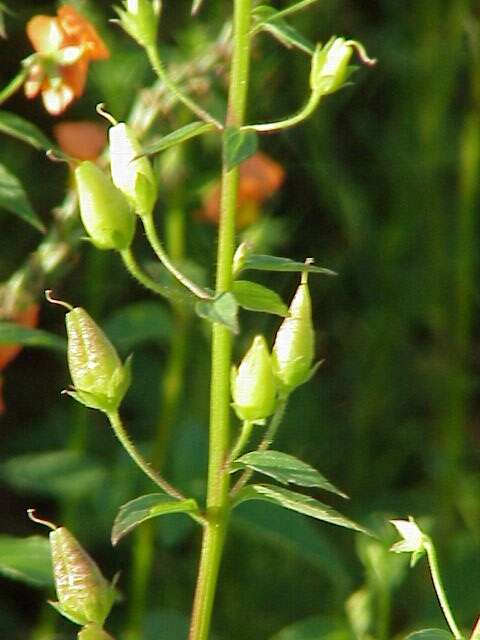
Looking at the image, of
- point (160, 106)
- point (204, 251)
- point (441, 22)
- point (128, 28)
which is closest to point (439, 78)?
point (441, 22)

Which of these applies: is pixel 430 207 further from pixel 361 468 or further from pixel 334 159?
pixel 361 468

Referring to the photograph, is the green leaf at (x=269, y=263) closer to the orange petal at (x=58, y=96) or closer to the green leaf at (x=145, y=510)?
the green leaf at (x=145, y=510)

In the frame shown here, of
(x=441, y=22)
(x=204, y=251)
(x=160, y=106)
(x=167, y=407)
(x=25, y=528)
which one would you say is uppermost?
(x=441, y=22)

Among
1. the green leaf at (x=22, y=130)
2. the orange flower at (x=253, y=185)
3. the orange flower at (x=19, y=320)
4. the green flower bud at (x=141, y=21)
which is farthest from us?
the orange flower at (x=253, y=185)

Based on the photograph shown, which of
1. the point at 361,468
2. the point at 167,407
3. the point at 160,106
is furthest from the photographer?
the point at 361,468

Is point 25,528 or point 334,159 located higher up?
point 334,159

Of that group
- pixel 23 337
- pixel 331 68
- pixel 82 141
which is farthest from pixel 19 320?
pixel 331 68

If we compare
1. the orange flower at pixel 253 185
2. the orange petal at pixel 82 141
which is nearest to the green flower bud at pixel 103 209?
the orange petal at pixel 82 141
